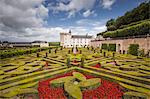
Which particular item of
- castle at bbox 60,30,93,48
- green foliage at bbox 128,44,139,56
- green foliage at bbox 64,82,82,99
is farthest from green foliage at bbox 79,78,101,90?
castle at bbox 60,30,93,48

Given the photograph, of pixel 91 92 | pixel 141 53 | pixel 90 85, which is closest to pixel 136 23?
pixel 141 53

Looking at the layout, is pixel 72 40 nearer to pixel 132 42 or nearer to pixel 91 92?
pixel 132 42

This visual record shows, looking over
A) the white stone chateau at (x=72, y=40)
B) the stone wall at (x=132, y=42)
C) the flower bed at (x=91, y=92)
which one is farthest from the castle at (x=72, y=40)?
the flower bed at (x=91, y=92)

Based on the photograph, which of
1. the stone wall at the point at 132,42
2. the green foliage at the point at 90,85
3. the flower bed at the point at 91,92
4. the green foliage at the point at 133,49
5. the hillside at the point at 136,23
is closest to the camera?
the flower bed at the point at 91,92

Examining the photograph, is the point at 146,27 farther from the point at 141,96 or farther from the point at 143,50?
the point at 141,96

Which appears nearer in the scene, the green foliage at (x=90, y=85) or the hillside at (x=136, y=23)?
the green foliage at (x=90, y=85)

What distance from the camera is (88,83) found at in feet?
30.0

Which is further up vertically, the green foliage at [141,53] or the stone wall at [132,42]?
the stone wall at [132,42]

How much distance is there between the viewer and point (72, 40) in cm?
11612

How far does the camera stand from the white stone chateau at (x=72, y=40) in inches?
4422

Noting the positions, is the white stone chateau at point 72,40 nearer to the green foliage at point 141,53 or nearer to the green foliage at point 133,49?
the green foliage at point 133,49

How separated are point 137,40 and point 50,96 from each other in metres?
24.6

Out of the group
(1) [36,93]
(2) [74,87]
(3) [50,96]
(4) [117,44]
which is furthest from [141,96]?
(4) [117,44]

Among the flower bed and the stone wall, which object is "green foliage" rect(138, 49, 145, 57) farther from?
the flower bed
